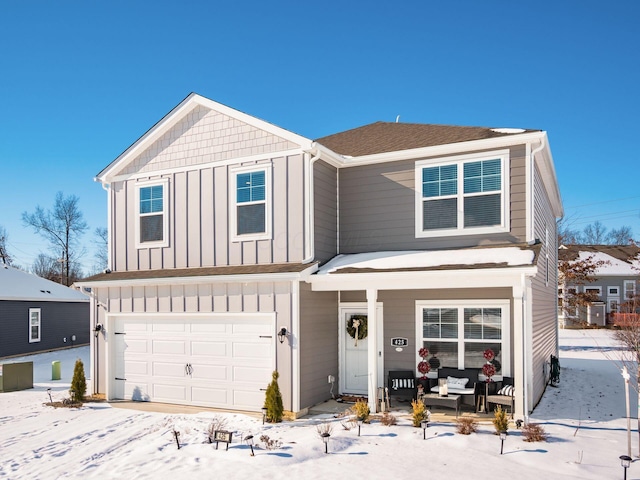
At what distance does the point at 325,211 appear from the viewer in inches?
447

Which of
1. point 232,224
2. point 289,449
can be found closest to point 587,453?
point 289,449

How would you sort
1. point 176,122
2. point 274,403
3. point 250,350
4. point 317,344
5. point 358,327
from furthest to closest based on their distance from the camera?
1. point 176,122
2. point 358,327
3. point 317,344
4. point 250,350
5. point 274,403

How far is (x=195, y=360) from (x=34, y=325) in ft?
52.5

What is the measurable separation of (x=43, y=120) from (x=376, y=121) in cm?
1553

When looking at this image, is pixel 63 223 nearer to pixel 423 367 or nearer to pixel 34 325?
pixel 34 325

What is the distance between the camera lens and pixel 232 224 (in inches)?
445

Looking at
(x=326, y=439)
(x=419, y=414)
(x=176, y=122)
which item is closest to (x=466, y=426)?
(x=419, y=414)

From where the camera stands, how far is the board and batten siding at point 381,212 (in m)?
11.2

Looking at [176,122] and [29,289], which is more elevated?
[176,122]

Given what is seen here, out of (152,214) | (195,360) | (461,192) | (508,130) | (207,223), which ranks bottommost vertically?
(195,360)

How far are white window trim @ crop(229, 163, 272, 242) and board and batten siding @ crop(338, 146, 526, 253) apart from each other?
1901mm

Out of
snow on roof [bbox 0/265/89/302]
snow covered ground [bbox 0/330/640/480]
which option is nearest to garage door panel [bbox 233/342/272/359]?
snow covered ground [bbox 0/330/640/480]

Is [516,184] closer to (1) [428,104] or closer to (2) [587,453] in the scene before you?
(2) [587,453]

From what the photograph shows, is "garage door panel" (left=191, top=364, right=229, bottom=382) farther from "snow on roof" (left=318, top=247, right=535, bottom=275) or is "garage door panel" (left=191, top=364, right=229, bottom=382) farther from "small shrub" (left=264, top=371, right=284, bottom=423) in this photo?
"snow on roof" (left=318, top=247, right=535, bottom=275)
